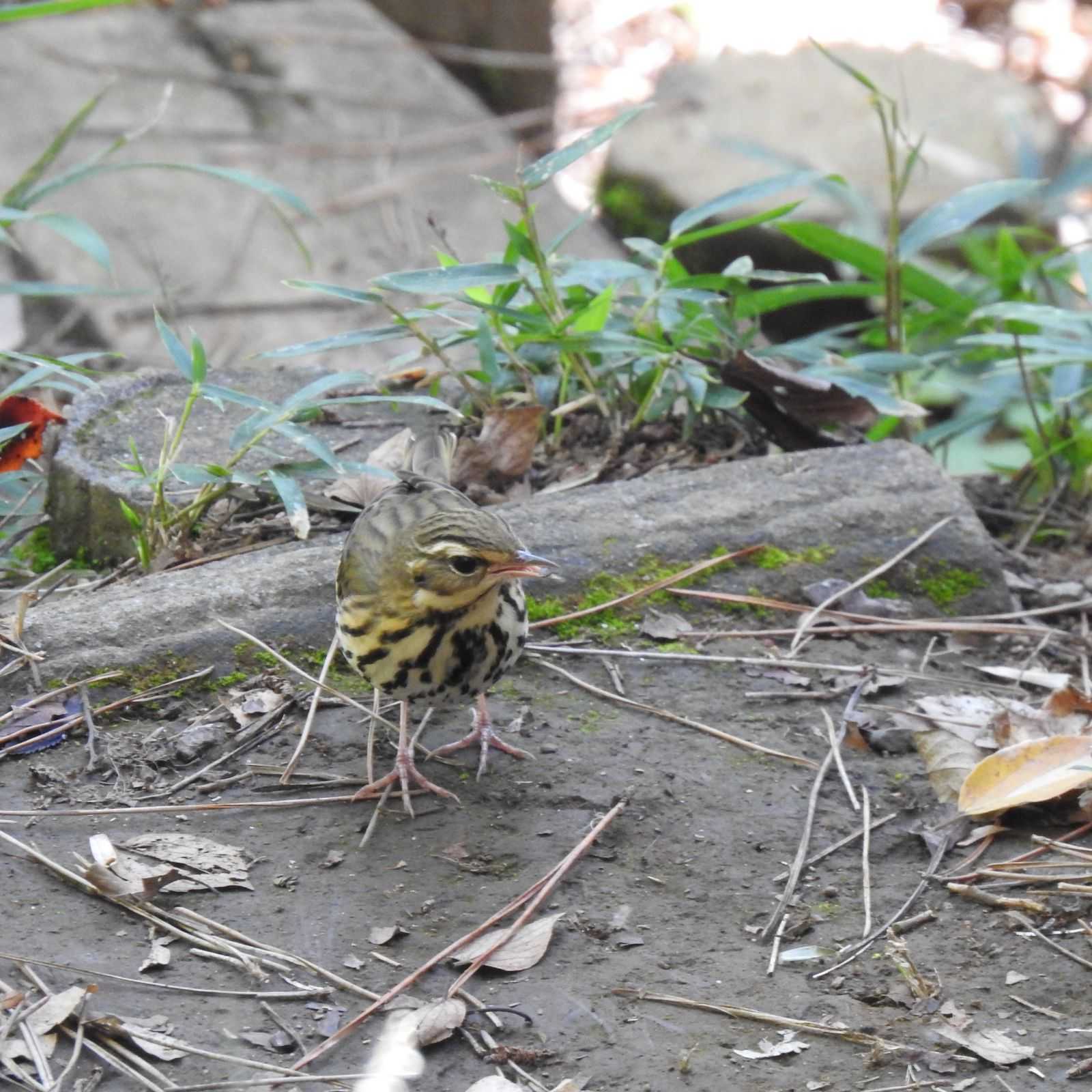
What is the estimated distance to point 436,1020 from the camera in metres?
2.67

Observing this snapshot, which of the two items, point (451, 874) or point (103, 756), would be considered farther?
point (103, 756)

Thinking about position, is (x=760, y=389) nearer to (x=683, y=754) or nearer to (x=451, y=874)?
(x=683, y=754)

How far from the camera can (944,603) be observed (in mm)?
4285

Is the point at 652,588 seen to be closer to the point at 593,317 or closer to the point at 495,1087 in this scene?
the point at 593,317

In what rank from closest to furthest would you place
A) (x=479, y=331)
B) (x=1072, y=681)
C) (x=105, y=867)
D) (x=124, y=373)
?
1. (x=105, y=867)
2. (x=1072, y=681)
3. (x=479, y=331)
4. (x=124, y=373)

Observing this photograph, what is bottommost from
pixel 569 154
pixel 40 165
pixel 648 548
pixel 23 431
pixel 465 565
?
pixel 648 548

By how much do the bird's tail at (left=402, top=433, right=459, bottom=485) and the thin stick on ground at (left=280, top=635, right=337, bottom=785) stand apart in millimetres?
724

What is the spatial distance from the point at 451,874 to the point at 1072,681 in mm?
1915

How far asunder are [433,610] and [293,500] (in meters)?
0.86

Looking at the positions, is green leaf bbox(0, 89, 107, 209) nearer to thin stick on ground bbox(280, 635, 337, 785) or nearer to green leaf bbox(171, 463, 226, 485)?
green leaf bbox(171, 463, 226, 485)

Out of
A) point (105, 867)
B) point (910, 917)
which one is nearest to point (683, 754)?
point (910, 917)

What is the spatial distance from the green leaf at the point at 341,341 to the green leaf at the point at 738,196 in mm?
974

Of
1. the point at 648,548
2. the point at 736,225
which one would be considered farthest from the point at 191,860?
the point at 736,225

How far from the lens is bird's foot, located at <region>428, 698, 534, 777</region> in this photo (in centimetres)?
350
